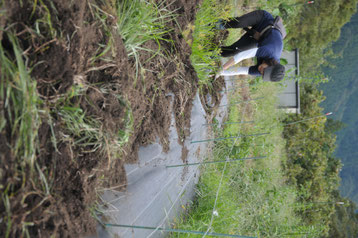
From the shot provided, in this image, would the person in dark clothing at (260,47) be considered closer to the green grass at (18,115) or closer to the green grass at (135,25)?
the green grass at (135,25)

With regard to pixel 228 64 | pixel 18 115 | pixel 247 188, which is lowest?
pixel 247 188

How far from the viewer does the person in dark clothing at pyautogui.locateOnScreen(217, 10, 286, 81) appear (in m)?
2.78

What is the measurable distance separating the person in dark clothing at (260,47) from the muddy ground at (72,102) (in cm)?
148

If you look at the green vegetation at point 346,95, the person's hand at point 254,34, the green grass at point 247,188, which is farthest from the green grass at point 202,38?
the green vegetation at point 346,95

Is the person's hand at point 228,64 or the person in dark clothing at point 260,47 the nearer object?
the person in dark clothing at point 260,47

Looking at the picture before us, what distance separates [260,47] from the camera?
9.39 feet

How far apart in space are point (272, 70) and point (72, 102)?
203 centimetres

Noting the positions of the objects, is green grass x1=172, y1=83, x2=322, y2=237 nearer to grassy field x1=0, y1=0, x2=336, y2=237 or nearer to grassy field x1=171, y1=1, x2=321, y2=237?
grassy field x1=171, y1=1, x2=321, y2=237

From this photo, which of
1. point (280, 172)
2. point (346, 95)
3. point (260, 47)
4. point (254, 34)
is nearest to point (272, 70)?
point (260, 47)

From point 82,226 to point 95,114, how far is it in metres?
0.55

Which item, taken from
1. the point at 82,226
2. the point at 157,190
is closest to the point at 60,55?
the point at 82,226

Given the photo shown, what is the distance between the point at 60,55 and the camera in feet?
3.80

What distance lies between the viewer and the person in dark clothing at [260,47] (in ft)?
9.11

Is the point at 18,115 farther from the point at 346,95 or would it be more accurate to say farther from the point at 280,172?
the point at 346,95
